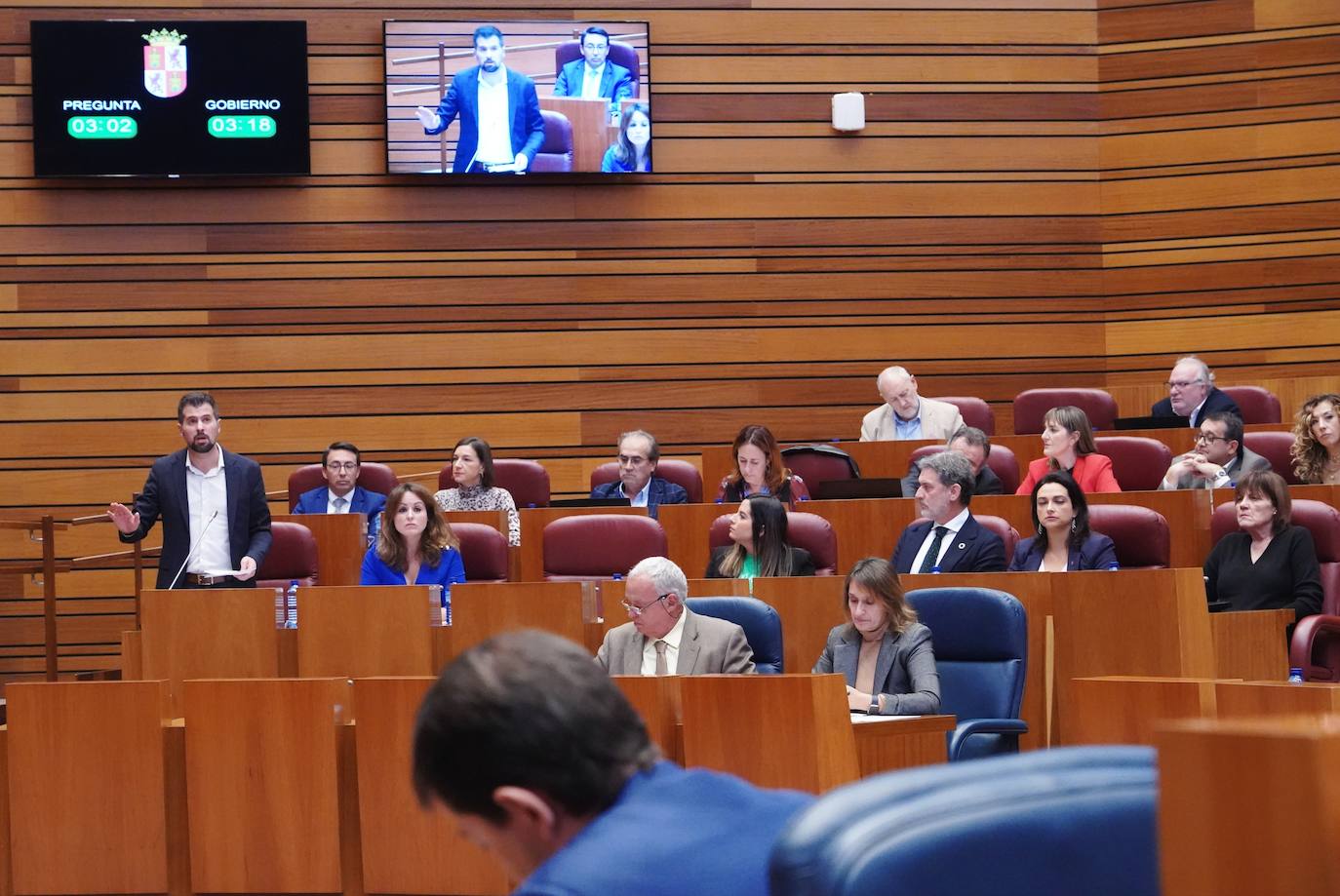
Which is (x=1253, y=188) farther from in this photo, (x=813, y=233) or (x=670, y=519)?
(x=670, y=519)

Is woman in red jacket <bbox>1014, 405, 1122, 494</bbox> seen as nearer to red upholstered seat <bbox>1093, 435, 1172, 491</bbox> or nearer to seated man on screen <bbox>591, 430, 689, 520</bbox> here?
red upholstered seat <bbox>1093, 435, 1172, 491</bbox>

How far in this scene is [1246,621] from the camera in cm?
371

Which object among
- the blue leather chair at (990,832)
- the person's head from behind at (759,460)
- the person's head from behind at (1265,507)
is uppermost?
the person's head from behind at (759,460)

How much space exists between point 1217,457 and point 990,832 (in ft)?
15.8

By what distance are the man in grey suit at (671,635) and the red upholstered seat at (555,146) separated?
3.95 m

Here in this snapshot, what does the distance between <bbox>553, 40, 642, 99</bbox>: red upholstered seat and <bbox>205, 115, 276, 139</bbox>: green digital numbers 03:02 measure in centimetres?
132

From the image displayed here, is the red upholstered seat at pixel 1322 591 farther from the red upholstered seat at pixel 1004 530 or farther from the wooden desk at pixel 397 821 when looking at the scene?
the wooden desk at pixel 397 821

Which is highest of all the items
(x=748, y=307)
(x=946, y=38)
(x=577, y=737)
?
(x=946, y=38)

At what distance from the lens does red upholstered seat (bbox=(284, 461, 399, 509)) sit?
6.34 metres

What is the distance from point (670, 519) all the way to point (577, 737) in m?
4.31

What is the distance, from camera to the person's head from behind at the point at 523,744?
81 centimetres

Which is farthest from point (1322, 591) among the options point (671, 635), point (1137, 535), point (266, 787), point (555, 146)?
point (555, 146)

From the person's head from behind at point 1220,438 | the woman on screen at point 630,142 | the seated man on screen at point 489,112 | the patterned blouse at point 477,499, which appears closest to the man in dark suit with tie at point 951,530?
the person's head from behind at point 1220,438

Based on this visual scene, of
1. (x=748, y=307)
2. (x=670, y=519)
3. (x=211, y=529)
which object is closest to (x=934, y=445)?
(x=670, y=519)
